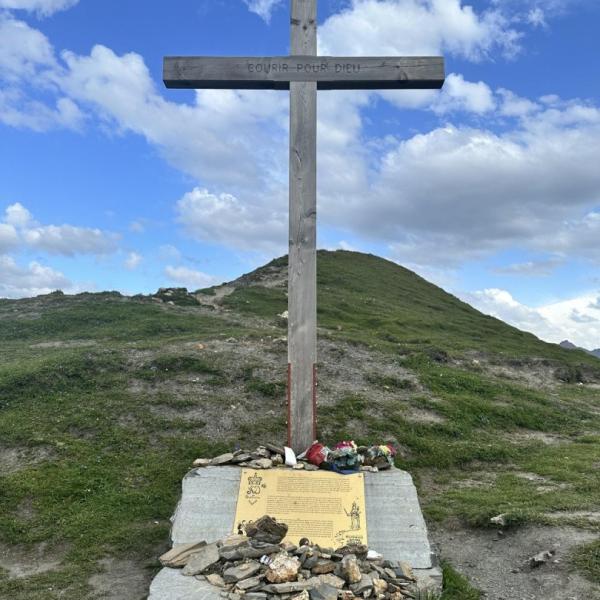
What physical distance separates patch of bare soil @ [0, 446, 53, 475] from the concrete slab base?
164 inches

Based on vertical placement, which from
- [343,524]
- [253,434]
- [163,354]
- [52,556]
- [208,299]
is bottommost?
[52,556]

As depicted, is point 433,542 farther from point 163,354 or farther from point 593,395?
point 593,395

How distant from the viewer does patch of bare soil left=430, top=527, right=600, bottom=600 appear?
6582 mm

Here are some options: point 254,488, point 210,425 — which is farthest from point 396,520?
point 210,425

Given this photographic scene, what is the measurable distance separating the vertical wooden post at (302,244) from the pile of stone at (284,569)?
2246mm

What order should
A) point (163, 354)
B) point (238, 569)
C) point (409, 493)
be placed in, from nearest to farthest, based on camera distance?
point (238, 569), point (409, 493), point (163, 354)

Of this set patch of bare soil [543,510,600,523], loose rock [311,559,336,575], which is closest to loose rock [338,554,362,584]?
loose rock [311,559,336,575]

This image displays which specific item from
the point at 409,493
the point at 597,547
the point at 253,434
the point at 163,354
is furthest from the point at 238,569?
the point at 163,354

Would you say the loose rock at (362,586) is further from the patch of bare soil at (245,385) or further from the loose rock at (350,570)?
the patch of bare soil at (245,385)

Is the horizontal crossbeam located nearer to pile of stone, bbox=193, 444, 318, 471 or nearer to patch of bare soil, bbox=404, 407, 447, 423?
pile of stone, bbox=193, 444, 318, 471

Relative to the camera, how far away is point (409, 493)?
8.05m

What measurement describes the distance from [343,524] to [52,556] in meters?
4.04

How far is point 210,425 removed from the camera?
1291 centimetres

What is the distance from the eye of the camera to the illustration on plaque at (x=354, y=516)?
7.46m
